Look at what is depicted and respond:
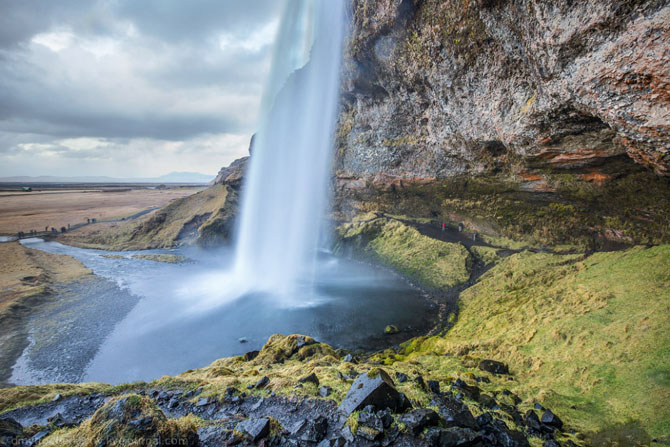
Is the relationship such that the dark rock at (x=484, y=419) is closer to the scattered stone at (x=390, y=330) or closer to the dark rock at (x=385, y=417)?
the dark rock at (x=385, y=417)

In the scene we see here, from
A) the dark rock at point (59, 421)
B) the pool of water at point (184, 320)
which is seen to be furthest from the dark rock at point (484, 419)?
the dark rock at point (59, 421)

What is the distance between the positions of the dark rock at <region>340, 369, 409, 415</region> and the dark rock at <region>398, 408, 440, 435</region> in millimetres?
350

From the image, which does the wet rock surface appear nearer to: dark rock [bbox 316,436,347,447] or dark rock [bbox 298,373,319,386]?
dark rock [bbox 316,436,347,447]

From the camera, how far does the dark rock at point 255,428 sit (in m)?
4.15

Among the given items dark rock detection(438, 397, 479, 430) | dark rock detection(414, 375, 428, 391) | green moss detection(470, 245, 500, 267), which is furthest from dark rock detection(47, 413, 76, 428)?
green moss detection(470, 245, 500, 267)

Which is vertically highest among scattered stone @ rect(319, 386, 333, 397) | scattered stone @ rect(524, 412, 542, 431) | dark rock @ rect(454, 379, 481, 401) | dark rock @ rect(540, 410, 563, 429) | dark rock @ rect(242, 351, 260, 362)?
dark rock @ rect(540, 410, 563, 429)

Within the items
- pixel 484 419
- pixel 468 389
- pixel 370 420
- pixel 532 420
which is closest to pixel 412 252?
pixel 468 389

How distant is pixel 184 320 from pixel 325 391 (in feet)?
38.1

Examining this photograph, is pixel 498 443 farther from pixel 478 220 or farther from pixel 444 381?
pixel 478 220

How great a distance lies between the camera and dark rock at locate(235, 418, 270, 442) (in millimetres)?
4152

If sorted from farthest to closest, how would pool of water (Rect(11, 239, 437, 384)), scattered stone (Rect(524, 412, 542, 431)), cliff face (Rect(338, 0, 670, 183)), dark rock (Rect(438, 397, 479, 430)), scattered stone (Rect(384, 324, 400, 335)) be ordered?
scattered stone (Rect(384, 324, 400, 335)) → pool of water (Rect(11, 239, 437, 384)) → cliff face (Rect(338, 0, 670, 183)) → scattered stone (Rect(524, 412, 542, 431)) → dark rock (Rect(438, 397, 479, 430))

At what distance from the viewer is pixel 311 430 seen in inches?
171

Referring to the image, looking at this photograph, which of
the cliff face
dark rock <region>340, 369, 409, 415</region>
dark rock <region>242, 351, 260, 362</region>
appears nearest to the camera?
dark rock <region>340, 369, 409, 415</region>

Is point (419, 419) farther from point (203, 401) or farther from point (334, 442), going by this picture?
point (203, 401)
